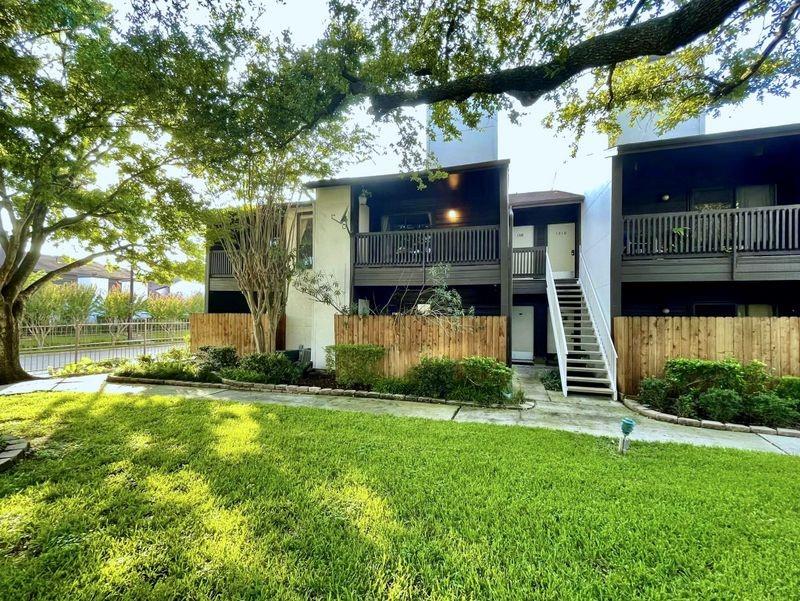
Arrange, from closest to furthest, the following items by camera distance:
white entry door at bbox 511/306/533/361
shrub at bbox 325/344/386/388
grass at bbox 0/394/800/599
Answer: grass at bbox 0/394/800/599 → shrub at bbox 325/344/386/388 → white entry door at bbox 511/306/533/361

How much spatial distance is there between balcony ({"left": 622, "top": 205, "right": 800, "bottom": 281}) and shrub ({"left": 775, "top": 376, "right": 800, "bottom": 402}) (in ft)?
8.55

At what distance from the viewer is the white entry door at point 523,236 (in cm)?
1302

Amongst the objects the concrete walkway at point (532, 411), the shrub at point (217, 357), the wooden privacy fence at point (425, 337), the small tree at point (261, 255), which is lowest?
the concrete walkway at point (532, 411)

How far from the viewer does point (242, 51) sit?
18.3ft

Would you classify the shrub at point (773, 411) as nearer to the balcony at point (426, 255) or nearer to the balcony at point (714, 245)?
the balcony at point (714, 245)

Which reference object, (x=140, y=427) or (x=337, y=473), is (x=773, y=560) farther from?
(x=140, y=427)

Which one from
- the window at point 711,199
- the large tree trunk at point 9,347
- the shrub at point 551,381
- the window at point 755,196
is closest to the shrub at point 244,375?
the large tree trunk at point 9,347

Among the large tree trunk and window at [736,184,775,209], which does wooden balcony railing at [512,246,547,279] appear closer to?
window at [736,184,775,209]

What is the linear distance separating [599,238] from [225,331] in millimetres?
12658

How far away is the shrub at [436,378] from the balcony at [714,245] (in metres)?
5.12

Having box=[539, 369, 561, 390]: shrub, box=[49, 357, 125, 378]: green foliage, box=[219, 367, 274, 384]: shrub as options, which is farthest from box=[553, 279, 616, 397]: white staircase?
box=[49, 357, 125, 378]: green foliage

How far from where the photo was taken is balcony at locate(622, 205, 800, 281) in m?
7.39

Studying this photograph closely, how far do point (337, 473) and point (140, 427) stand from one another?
12.2ft

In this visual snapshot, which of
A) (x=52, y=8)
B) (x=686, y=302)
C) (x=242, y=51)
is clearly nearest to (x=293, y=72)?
(x=242, y=51)
